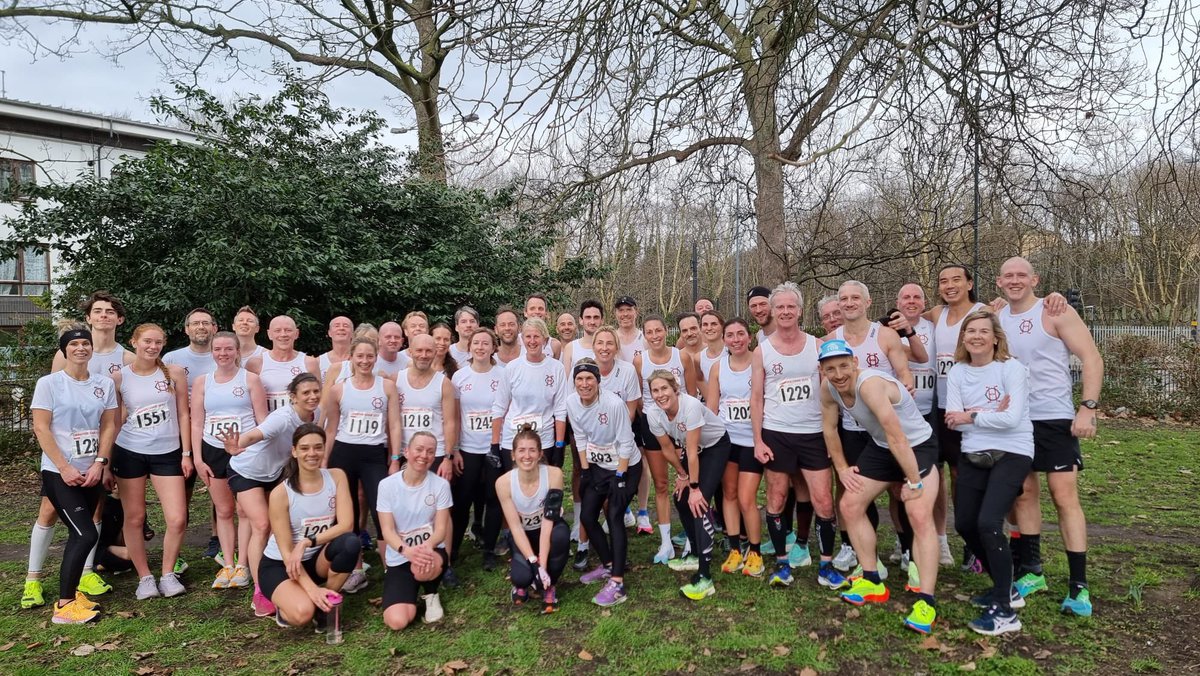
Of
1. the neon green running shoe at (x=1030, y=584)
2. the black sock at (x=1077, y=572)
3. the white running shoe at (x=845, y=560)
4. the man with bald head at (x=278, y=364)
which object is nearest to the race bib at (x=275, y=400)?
the man with bald head at (x=278, y=364)

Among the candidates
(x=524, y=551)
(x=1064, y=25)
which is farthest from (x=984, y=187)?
(x=524, y=551)

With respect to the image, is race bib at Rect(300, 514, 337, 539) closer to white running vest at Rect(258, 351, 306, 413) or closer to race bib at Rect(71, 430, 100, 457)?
white running vest at Rect(258, 351, 306, 413)

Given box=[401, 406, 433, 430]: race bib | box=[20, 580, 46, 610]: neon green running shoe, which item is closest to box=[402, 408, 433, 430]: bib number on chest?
box=[401, 406, 433, 430]: race bib

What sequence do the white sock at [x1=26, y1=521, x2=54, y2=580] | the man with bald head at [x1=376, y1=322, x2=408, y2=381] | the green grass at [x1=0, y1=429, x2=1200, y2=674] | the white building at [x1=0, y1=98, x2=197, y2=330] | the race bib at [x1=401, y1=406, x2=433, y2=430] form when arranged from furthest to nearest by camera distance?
the white building at [x1=0, y1=98, x2=197, y2=330] → the man with bald head at [x1=376, y1=322, x2=408, y2=381] → the race bib at [x1=401, y1=406, x2=433, y2=430] → the white sock at [x1=26, y1=521, x2=54, y2=580] → the green grass at [x1=0, y1=429, x2=1200, y2=674]

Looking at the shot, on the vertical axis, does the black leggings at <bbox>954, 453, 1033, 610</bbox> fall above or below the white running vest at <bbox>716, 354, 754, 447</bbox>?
below

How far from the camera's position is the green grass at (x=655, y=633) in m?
3.61

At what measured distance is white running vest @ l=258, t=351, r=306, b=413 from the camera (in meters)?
5.21

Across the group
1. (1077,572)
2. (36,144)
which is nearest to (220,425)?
(1077,572)

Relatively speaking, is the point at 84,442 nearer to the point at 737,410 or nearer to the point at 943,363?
the point at 737,410

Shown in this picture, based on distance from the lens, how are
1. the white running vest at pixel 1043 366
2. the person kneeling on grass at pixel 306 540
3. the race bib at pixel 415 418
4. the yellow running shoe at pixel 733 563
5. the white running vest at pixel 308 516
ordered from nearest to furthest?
1. the white running vest at pixel 1043 366
2. the person kneeling on grass at pixel 306 540
3. the white running vest at pixel 308 516
4. the yellow running shoe at pixel 733 563
5. the race bib at pixel 415 418

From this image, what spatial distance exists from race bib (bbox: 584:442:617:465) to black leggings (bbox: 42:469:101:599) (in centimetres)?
361

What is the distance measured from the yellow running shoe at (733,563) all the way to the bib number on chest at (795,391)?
129cm

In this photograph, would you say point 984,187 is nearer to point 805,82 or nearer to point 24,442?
point 805,82

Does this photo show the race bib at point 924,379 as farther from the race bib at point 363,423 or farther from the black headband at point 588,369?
the race bib at point 363,423
